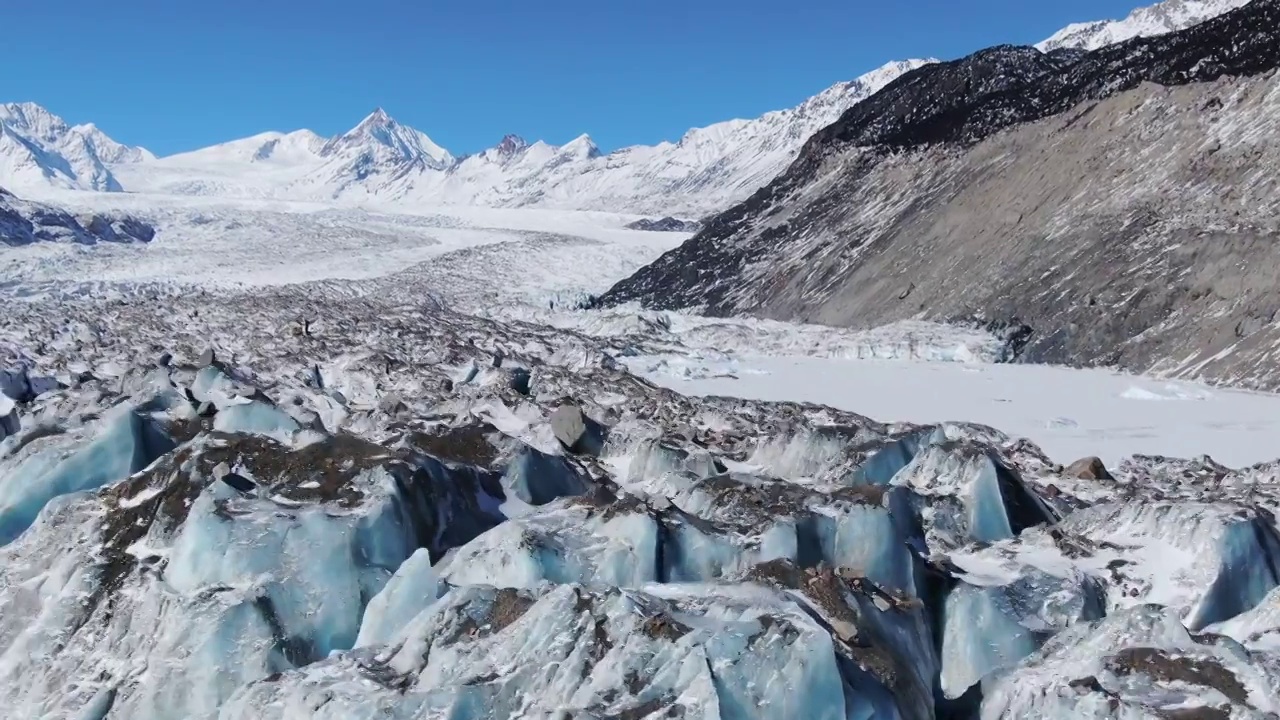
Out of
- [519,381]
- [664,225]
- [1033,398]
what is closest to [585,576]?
[519,381]

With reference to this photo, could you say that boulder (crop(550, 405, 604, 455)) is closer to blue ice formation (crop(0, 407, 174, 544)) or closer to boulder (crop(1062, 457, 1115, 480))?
blue ice formation (crop(0, 407, 174, 544))

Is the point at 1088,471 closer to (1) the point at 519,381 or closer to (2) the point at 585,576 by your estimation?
(2) the point at 585,576


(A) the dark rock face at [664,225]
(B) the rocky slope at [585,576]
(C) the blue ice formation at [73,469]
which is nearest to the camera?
(B) the rocky slope at [585,576]

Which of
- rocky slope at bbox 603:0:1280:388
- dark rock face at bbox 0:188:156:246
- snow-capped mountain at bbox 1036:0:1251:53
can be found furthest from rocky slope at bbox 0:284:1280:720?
snow-capped mountain at bbox 1036:0:1251:53

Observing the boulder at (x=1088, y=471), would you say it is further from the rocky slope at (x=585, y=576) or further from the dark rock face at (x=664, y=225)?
the dark rock face at (x=664, y=225)

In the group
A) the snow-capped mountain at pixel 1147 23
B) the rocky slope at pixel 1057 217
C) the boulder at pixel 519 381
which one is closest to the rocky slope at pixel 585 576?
the boulder at pixel 519 381

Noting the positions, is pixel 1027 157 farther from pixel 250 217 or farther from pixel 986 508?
pixel 250 217

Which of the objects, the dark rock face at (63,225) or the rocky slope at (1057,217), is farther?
the dark rock face at (63,225)

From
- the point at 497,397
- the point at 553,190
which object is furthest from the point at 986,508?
the point at 553,190
